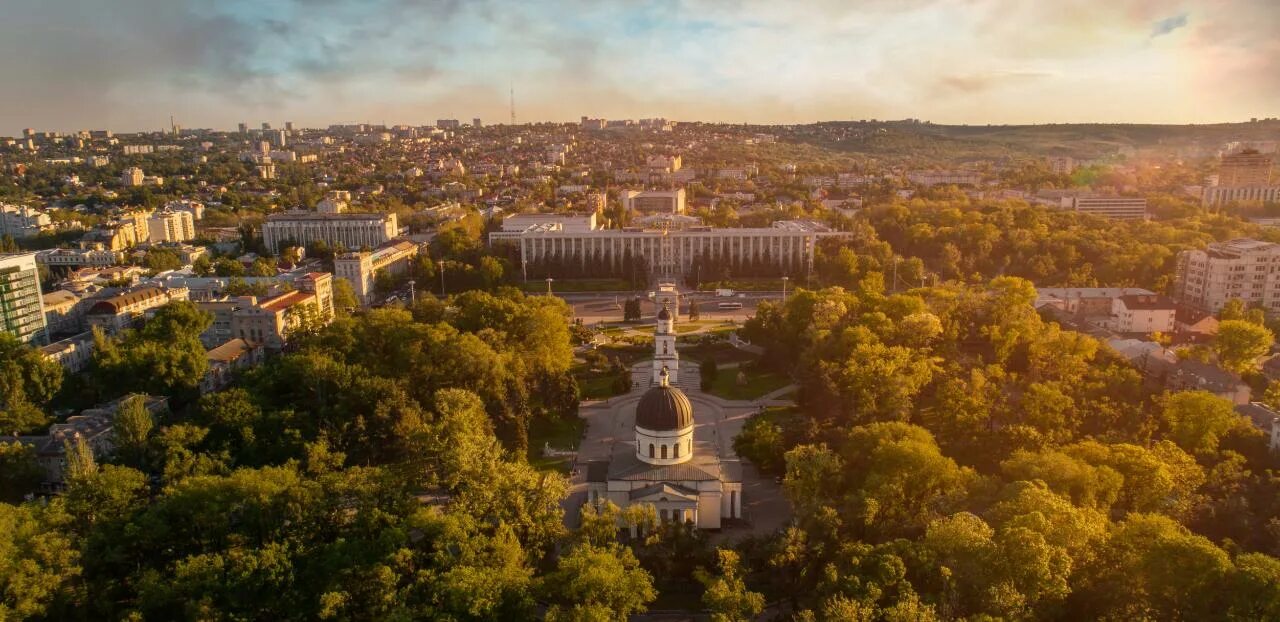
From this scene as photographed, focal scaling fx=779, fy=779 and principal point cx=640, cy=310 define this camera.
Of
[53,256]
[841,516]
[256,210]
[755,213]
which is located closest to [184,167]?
[256,210]

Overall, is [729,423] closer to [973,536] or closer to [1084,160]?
[973,536]

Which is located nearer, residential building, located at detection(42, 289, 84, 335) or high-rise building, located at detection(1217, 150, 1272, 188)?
residential building, located at detection(42, 289, 84, 335)

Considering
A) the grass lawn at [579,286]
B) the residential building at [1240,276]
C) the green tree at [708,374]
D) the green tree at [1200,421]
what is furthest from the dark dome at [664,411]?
the residential building at [1240,276]

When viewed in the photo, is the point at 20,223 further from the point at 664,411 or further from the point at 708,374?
the point at 664,411

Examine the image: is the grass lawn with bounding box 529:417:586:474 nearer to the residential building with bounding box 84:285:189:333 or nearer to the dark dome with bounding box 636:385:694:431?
the dark dome with bounding box 636:385:694:431

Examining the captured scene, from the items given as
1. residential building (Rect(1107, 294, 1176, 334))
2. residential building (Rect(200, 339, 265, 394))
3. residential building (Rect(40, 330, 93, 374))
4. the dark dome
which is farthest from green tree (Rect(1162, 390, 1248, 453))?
residential building (Rect(40, 330, 93, 374))

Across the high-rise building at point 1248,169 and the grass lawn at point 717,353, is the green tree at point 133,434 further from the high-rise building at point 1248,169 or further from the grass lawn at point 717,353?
the high-rise building at point 1248,169

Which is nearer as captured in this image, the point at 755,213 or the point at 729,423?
the point at 729,423
